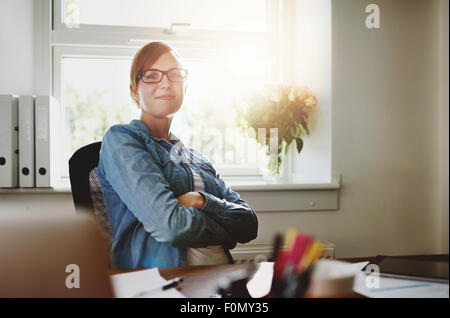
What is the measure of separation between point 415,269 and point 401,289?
0.19 feet

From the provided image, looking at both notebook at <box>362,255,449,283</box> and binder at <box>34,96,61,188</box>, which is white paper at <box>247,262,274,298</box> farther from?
binder at <box>34,96,61,188</box>

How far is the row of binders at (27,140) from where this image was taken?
808 millimetres

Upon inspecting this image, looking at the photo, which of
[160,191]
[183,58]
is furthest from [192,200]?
[183,58]

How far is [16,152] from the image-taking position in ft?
2.71

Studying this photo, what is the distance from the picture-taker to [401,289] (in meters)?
0.39

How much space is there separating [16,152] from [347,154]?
0.69 meters

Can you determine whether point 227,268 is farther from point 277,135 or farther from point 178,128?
point 277,135

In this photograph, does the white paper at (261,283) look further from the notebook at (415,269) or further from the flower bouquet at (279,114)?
A: the flower bouquet at (279,114)

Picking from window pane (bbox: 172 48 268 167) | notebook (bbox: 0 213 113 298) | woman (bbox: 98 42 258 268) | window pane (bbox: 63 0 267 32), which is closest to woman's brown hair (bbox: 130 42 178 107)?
woman (bbox: 98 42 258 268)

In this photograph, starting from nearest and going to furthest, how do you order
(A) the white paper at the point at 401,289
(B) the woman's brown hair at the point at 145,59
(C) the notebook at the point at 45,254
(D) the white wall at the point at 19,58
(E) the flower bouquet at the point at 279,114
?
(C) the notebook at the point at 45,254 < (A) the white paper at the point at 401,289 < (B) the woman's brown hair at the point at 145,59 < (D) the white wall at the point at 19,58 < (E) the flower bouquet at the point at 279,114

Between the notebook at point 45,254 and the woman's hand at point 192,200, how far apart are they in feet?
0.71

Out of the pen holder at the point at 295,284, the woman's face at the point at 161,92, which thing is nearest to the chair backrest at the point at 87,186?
the woman's face at the point at 161,92

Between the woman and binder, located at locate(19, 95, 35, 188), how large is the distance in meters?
0.29
